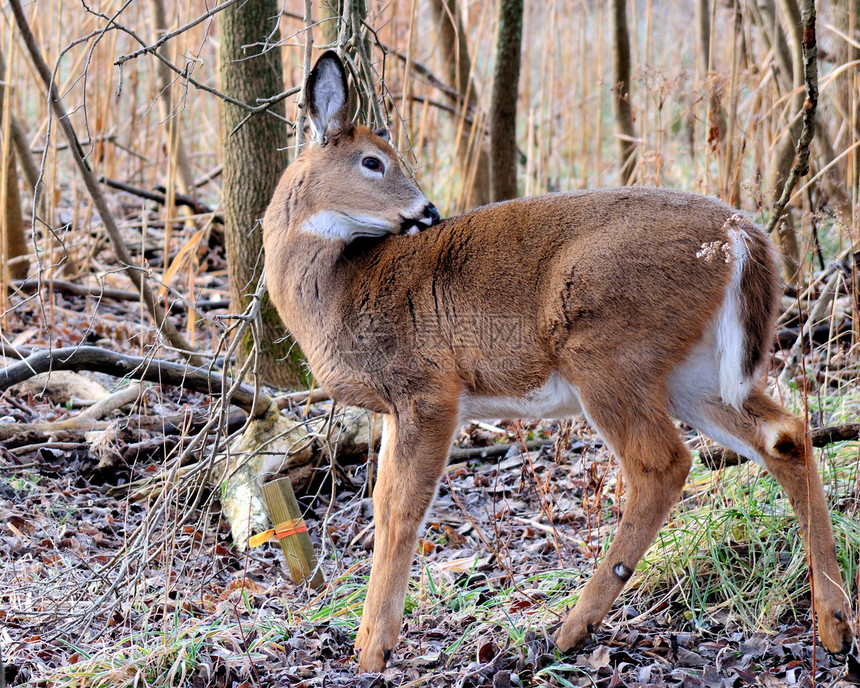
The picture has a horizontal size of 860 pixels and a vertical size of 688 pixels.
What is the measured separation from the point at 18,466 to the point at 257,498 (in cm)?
125

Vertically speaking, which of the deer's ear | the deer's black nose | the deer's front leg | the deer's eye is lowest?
the deer's front leg

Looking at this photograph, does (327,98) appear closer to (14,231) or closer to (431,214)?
(431,214)

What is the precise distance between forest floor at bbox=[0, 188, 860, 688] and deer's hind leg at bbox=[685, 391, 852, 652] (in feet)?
0.49

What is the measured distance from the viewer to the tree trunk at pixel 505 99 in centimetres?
604

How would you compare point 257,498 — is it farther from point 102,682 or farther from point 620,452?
point 620,452

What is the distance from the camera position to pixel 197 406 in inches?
221

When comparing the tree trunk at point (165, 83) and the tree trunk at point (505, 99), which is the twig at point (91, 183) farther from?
the tree trunk at point (165, 83)

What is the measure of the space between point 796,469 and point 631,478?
55 cm

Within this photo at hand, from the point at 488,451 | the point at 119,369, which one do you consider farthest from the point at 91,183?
the point at 488,451

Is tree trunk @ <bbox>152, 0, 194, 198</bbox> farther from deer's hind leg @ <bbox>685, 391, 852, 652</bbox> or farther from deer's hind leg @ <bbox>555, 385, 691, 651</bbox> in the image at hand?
deer's hind leg @ <bbox>685, 391, 852, 652</bbox>

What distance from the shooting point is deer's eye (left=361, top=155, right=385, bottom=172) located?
3.56m

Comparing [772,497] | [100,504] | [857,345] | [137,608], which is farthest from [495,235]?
[100,504]

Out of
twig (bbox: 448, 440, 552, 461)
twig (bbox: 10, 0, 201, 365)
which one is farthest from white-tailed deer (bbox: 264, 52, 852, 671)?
twig (bbox: 448, 440, 552, 461)

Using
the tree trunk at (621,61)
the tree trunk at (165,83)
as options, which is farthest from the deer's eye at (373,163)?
the tree trunk at (165,83)
